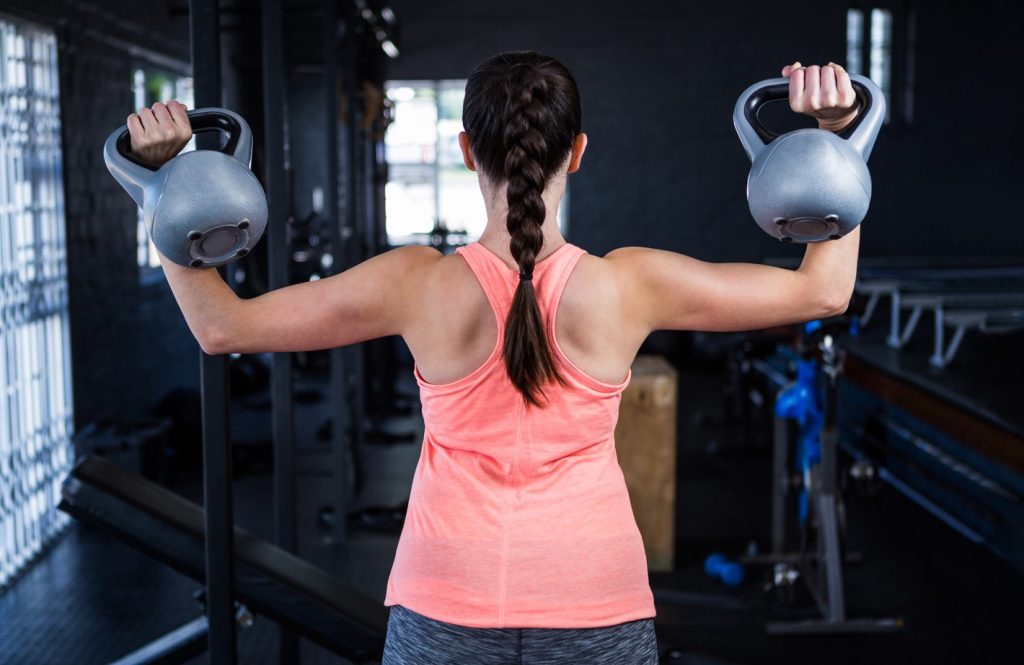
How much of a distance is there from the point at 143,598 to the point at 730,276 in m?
2.93

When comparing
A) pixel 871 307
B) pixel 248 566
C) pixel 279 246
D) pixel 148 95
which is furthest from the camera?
pixel 871 307

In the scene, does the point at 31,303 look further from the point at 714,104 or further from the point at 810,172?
the point at 714,104

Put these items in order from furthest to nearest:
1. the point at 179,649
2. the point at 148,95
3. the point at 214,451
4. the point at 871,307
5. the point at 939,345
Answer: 1. the point at 871,307
2. the point at 148,95
3. the point at 939,345
4. the point at 179,649
5. the point at 214,451

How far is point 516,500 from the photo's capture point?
1.07m

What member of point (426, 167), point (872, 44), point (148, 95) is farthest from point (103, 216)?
point (872, 44)

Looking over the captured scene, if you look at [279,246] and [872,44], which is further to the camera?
[872,44]

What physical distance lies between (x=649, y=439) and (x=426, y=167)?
5.56 meters

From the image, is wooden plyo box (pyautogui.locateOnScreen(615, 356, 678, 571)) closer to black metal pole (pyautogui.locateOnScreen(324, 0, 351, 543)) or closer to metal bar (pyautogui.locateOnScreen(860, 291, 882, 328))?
black metal pole (pyautogui.locateOnScreen(324, 0, 351, 543))

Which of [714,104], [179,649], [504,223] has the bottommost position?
[179,649]

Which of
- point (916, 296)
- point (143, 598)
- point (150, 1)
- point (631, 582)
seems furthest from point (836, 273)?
point (150, 1)

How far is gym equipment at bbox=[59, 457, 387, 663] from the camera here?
7.24 feet

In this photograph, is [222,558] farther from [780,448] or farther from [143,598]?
[780,448]

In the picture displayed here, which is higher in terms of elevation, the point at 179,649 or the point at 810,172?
the point at 810,172

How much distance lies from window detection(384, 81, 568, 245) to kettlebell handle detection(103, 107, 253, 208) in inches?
291
